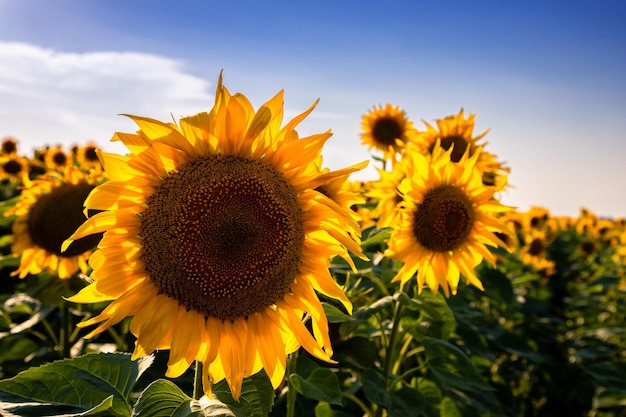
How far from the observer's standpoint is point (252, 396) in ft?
6.02

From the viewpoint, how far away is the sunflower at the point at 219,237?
1753 mm

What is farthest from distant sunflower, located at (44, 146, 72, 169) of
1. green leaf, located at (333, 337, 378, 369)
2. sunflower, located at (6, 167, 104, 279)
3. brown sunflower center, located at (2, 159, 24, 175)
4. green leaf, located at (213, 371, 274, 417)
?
green leaf, located at (213, 371, 274, 417)

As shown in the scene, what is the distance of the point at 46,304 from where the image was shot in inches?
145

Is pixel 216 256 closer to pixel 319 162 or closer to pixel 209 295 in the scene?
pixel 209 295

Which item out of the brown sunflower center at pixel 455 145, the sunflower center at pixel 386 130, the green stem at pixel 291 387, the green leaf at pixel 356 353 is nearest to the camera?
the green stem at pixel 291 387

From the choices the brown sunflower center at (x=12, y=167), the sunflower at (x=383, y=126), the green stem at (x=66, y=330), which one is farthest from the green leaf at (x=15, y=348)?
the brown sunflower center at (x=12, y=167)

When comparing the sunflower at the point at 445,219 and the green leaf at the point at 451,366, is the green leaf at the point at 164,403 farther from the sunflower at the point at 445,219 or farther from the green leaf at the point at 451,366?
the sunflower at the point at 445,219

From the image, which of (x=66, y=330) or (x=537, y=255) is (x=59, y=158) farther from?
(x=537, y=255)

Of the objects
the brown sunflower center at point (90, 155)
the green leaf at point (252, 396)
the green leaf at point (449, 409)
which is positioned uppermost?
the green leaf at point (252, 396)

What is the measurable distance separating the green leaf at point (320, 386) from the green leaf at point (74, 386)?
0.60 m

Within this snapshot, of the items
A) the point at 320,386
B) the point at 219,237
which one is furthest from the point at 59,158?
the point at 219,237

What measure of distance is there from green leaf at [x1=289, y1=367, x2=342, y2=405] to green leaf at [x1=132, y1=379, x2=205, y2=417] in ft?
2.02

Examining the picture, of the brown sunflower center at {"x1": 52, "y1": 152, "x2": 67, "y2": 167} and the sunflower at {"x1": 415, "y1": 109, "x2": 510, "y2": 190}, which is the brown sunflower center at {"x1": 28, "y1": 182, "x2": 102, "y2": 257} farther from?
the brown sunflower center at {"x1": 52, "y1": 152, "x2": 67, "y2": 167}

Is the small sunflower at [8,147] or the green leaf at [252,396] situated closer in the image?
the green leaf at [252,396]
